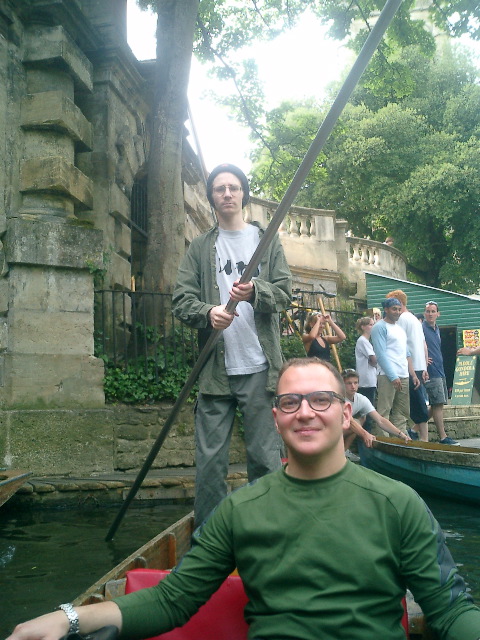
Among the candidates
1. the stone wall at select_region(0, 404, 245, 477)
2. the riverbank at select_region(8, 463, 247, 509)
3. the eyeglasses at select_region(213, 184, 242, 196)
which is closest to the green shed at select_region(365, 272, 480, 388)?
the stone wall at select_region(0, 404, 245, 477)

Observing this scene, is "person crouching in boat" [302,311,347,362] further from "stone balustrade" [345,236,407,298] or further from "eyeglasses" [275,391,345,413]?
"stone balustrade" [345,236,407,298]

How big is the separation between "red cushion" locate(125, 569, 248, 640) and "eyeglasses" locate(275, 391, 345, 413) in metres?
0.67

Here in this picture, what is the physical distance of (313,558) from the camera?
1.85m

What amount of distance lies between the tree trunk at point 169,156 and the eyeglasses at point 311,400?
7.00m

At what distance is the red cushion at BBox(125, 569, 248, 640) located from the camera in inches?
86.1

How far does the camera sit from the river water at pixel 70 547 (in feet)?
12.8

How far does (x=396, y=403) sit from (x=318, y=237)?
11475mm

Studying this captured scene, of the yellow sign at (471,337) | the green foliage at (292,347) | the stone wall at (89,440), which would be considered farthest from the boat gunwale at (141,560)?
the yellow sign at (471,337)

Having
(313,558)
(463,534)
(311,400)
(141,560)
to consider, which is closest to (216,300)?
(141,560)

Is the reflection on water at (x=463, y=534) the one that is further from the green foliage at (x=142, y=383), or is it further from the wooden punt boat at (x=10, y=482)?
the wooden punt boat at (x=10, y=482)

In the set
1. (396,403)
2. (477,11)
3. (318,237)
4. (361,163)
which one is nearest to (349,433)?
(396,403)

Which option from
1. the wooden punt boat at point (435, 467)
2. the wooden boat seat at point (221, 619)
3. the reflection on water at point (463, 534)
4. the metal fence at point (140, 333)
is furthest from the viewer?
the metal fence at point (140, 333)

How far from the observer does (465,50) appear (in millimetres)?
28375

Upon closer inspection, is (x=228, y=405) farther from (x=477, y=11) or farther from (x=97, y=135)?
(x=477, y=11)
